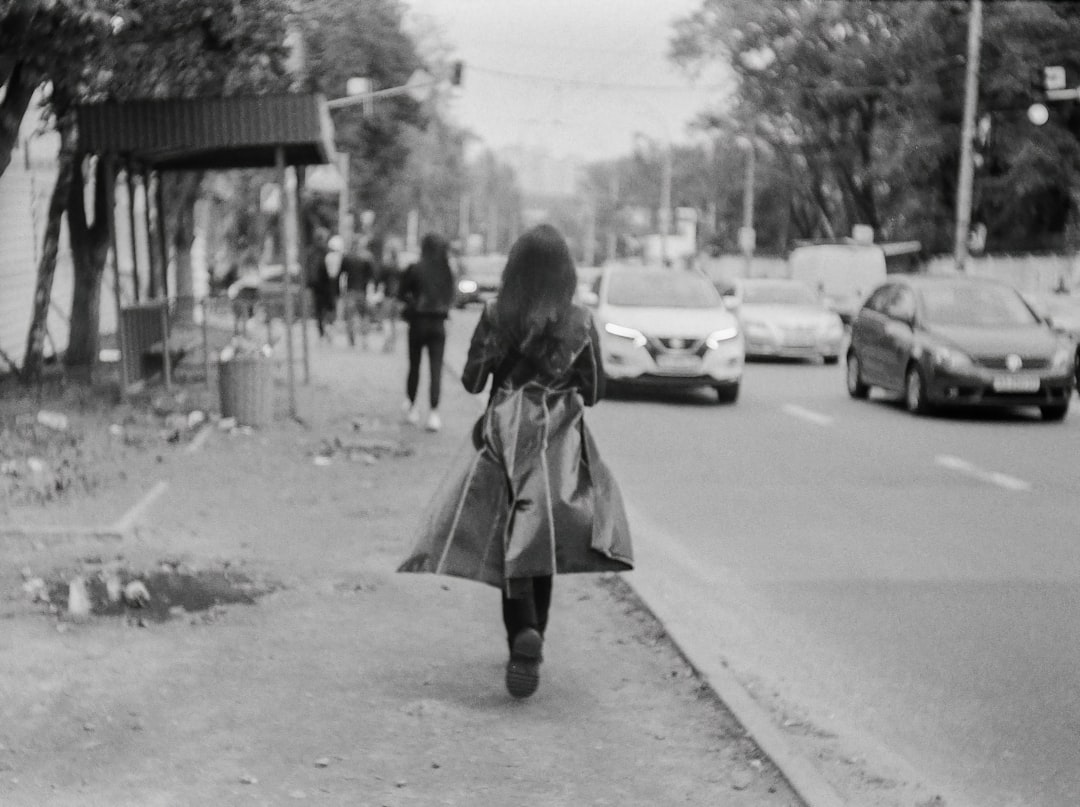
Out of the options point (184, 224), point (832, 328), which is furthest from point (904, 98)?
point (184, 224)

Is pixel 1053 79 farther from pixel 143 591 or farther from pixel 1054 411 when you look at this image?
pixel 143 591

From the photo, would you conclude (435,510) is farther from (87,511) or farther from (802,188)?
(802,188)

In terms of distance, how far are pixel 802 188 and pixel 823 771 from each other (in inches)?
2507

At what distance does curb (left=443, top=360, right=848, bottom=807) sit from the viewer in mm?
5000

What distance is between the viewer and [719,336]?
19.2m

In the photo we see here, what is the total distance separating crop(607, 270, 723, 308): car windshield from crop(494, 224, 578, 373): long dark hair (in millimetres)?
14246

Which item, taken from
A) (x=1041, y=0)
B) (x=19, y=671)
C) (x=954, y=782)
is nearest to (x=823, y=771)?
(x=954, y=782)

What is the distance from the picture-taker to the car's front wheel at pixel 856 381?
20.4 metres

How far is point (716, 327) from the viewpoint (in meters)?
19.4

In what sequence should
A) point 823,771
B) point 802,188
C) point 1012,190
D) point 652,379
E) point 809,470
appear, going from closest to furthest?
point 823,771 < point 809,470 < point 652,379 < point 1012,190 < point 802,188

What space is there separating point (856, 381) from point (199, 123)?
904cm

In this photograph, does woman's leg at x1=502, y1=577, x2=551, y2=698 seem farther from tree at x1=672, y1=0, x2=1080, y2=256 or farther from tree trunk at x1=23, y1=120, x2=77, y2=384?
tree at x1=672, y1=0, x2=1080, y2=256

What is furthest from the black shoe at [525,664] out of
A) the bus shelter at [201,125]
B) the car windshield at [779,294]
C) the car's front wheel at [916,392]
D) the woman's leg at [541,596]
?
the car windshield at [779,294]

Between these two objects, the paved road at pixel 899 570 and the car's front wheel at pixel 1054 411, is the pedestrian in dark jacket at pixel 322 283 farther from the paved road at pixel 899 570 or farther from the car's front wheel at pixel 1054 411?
→ the car's front wheel at pixel 1054 411
